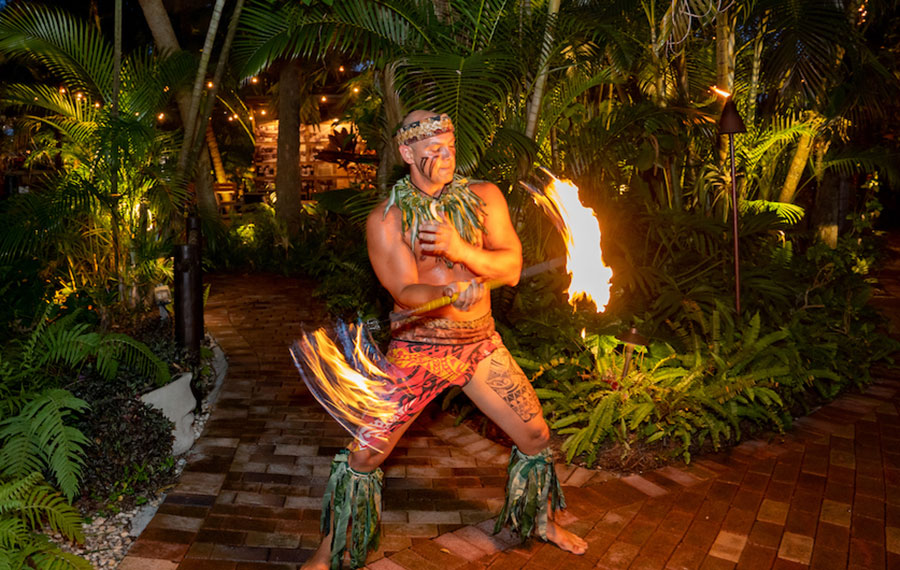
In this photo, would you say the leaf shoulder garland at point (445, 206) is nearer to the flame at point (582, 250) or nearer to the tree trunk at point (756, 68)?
the flame at point (582, 250)

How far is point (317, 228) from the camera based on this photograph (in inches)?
557

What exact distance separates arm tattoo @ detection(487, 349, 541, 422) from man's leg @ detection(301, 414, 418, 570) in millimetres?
419

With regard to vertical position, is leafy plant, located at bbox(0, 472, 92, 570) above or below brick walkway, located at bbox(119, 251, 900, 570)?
above

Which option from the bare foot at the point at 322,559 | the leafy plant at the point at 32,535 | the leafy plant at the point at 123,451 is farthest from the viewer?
the leafy plant at the point at 123,451

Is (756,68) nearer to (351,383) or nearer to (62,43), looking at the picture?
(351,383)

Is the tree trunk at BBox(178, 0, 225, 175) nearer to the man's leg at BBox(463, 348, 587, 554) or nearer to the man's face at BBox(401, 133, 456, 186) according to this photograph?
the man's face at BBox(401, 133, 456, 186)

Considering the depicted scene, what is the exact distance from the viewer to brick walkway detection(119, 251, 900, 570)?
11.6ft

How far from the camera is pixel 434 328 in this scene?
331 cm

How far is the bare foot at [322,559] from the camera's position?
3.33m

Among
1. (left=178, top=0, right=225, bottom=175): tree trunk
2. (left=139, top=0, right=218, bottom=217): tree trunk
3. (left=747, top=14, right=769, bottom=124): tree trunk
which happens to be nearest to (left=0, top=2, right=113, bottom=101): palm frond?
(left=178, top=0, right=225, bottom=175): tree trunk

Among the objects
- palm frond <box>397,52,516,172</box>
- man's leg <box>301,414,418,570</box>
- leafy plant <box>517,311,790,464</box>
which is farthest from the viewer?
palm frond <box>397,52,516,172</box>

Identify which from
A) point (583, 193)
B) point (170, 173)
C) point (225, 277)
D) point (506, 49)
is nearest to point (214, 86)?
point (170, 173)

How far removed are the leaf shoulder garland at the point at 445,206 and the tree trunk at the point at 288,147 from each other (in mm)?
11539

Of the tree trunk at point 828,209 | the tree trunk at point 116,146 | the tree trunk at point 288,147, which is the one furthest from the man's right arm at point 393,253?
the tree trunk at point 288,147
